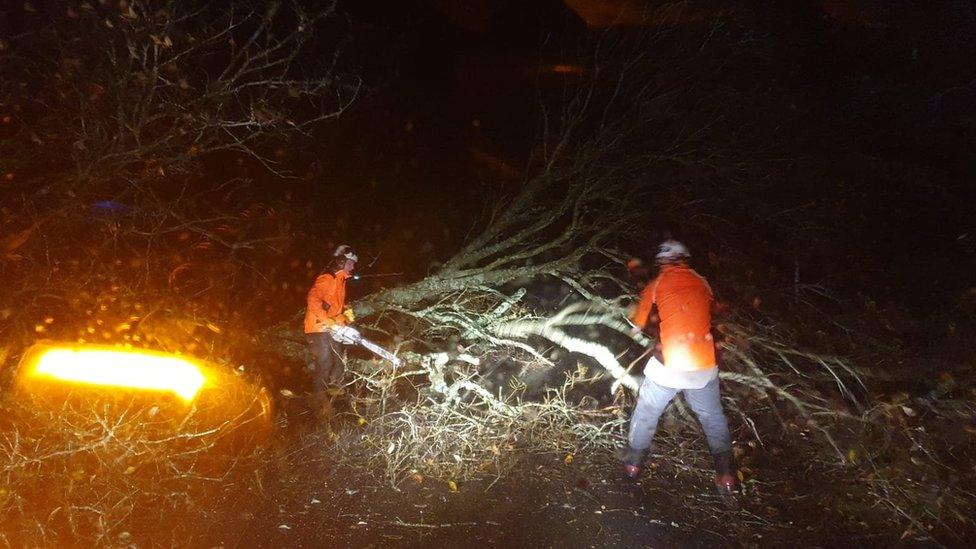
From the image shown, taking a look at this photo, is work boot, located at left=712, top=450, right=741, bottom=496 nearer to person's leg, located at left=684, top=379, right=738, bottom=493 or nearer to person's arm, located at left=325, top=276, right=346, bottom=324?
person's leg, located at left=684, top=379, right=738, bottom=493

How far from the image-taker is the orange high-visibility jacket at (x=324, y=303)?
530 cm

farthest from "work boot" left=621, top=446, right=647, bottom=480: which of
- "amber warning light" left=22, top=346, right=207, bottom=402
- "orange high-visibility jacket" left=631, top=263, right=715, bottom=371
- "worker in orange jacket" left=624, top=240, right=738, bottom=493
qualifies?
"amber warning light" left=22, top=346, right=207, bottom=402

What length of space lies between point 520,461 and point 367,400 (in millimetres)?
1362

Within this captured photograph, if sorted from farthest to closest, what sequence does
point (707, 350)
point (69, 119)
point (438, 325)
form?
point (438, 325) → point (69, 119) → point (707, 350)

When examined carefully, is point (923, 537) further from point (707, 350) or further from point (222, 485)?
point (222, 485)

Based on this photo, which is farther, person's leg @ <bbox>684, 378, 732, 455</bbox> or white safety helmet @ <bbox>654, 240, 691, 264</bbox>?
white safety helmet @ <bbox>654, 240, 691, 264</bbox>

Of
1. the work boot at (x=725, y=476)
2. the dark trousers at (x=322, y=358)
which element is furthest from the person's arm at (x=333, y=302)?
the work boot at (x=725, y=476)

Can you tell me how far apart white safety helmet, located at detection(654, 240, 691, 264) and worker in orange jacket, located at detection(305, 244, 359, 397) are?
260 cm

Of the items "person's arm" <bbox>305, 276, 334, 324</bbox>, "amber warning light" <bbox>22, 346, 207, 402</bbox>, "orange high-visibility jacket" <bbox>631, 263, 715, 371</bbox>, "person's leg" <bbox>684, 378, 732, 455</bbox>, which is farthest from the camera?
"person's arm" <bbox>305, 276, 334, 324</bbox>

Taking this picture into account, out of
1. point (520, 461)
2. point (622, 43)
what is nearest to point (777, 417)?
point (520, 461)

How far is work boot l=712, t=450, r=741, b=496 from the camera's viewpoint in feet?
13.9

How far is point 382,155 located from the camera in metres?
10.4

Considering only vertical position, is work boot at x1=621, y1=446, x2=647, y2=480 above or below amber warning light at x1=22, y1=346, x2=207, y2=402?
below

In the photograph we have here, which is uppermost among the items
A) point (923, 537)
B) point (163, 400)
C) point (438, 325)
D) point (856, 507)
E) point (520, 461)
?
point (438, 325)
